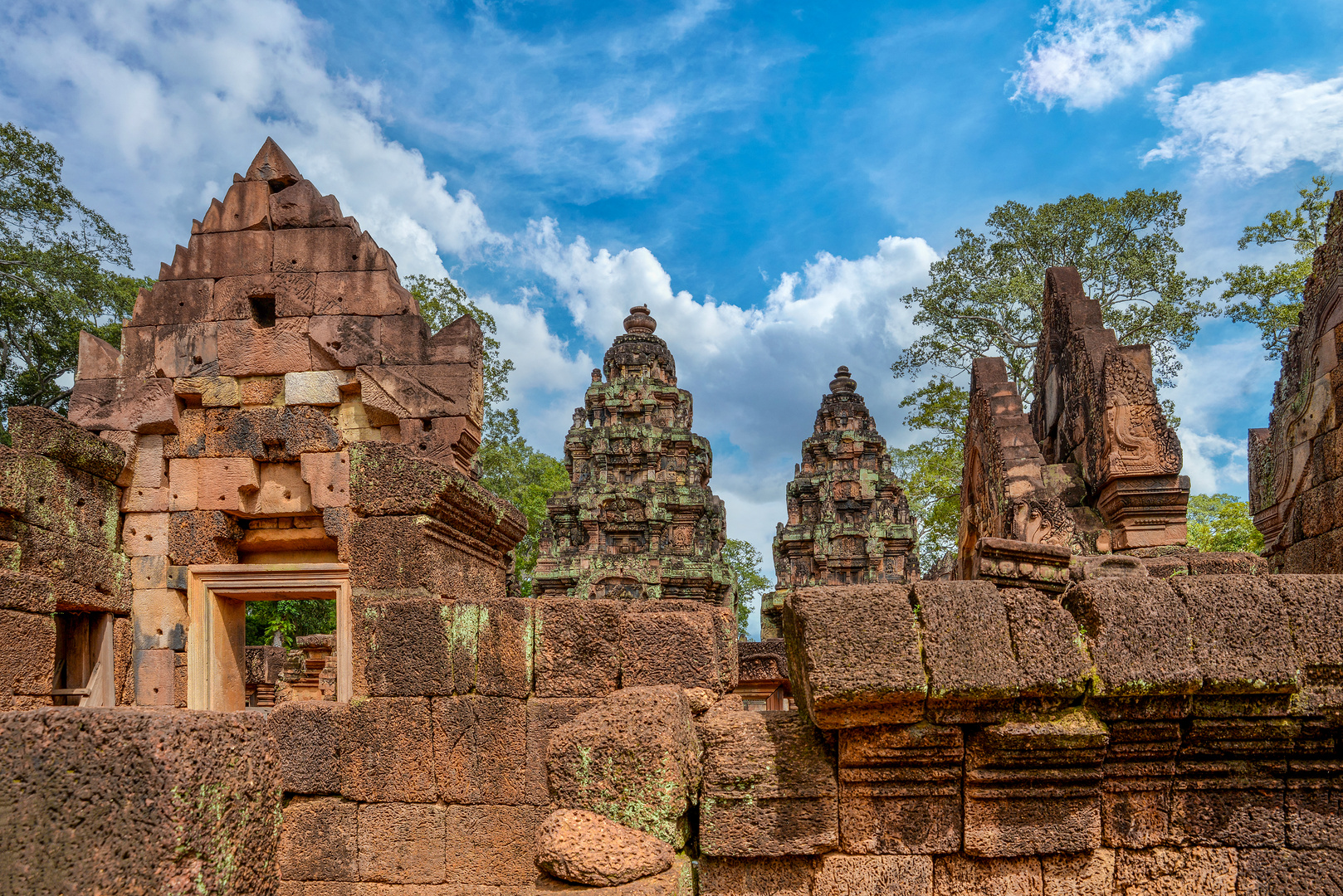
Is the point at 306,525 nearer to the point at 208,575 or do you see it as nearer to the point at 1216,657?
A: the point at 208,575

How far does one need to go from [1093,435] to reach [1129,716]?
183 inches

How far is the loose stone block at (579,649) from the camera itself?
393 cm

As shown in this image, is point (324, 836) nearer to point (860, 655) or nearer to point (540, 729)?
point (540, 729)

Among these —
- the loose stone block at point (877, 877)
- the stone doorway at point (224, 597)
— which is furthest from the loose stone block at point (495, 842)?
the stone doorway at point (224, 597)

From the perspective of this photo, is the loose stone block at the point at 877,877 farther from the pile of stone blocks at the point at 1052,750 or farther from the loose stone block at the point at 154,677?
the loose stone block at the point at 154,677

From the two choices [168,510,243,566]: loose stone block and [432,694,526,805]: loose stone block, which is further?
[168,510,243,566]: loose stone block

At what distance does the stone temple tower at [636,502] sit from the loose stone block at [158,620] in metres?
14.4

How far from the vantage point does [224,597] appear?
7.58m

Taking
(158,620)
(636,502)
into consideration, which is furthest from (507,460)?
(158,620)

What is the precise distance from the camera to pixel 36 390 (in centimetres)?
1744

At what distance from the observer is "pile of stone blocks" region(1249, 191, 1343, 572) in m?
5.48

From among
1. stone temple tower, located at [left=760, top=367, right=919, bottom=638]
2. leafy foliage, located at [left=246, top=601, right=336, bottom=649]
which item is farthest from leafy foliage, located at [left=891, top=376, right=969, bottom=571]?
leafy foliage, located at [left=246, top=601, right=336, bottom=649]

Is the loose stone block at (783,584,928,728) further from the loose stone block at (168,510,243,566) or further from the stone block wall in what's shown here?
the loose stone block at (168,510,243,566)

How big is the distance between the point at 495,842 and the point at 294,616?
712 inches
